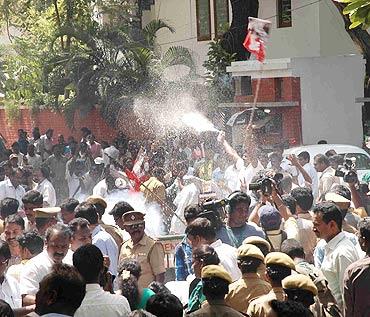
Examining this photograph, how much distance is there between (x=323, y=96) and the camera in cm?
2598

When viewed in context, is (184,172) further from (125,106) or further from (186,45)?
(186,45)

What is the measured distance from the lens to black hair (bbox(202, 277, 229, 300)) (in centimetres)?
632

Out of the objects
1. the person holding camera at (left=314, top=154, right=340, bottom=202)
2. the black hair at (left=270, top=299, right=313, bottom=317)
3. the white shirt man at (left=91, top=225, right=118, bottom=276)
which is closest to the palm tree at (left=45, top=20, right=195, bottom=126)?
the person holding camera at (left=314, top=154, right=340, bottom=202)

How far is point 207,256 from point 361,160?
31.6 feet

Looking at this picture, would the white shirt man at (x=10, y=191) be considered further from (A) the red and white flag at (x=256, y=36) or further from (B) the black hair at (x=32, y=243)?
(A) the red and white flag at (x=256, y=36)

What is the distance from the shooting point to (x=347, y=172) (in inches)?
504

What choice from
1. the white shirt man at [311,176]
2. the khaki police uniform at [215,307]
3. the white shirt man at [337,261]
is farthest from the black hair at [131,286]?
the white shirt man at [311,176]

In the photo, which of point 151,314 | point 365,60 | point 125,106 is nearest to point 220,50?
point 125,106

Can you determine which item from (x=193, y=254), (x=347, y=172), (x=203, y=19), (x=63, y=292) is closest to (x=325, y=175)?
Result: (x=347, y=172)

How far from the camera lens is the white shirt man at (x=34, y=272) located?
24.1ft

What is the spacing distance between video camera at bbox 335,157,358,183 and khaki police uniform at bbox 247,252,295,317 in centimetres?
514

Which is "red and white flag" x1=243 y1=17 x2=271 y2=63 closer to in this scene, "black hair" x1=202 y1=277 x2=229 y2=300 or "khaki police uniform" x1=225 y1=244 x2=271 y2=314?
"khaki police uniform" x1=225 y1=244 x2=271 y2=314

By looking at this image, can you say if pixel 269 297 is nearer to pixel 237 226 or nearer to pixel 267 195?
pixel 237 226

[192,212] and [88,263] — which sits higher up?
[88,263]
